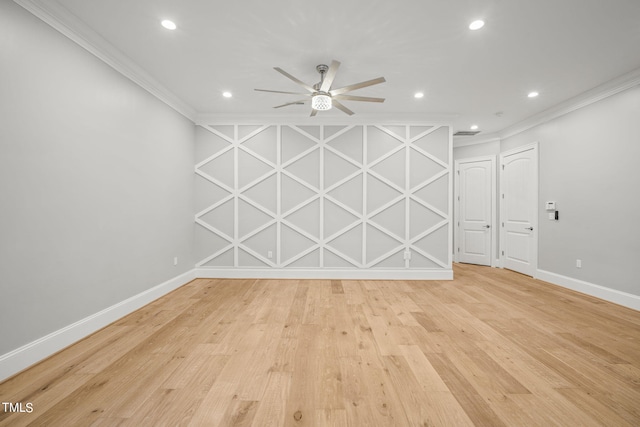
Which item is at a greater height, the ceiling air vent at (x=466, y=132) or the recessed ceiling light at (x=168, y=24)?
the ceiling air vent at (x=466, y=132)

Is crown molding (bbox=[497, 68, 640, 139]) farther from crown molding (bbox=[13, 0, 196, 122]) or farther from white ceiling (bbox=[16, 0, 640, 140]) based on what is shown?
crown molding (bbox=[13, 0, 196, 122])

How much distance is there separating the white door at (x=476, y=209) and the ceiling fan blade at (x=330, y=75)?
4.69 metres

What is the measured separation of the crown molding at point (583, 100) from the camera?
10.6ft

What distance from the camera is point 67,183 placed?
Result: 2297 millimetres

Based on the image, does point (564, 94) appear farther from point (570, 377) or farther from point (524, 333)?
point (570, 377)

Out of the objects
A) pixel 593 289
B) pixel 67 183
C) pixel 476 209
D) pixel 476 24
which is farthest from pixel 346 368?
pixel 476 209

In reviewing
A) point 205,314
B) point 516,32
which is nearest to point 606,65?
point 516,32

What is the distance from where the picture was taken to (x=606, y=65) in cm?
301

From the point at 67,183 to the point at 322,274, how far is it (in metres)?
3.54

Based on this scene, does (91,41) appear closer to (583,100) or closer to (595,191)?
(583,100)

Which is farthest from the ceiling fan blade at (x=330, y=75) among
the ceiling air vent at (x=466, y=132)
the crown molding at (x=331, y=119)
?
the ceiling air vent at (x=466, y=132)

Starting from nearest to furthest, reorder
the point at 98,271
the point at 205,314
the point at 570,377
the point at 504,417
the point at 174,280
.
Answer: the point at 504,417, the point at 570,377, the point at 98,271, the point at 205,314, the point at 174,280

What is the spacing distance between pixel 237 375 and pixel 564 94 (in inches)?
220

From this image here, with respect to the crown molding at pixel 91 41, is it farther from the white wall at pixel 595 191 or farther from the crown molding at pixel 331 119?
the white wall at pixel 595 191
